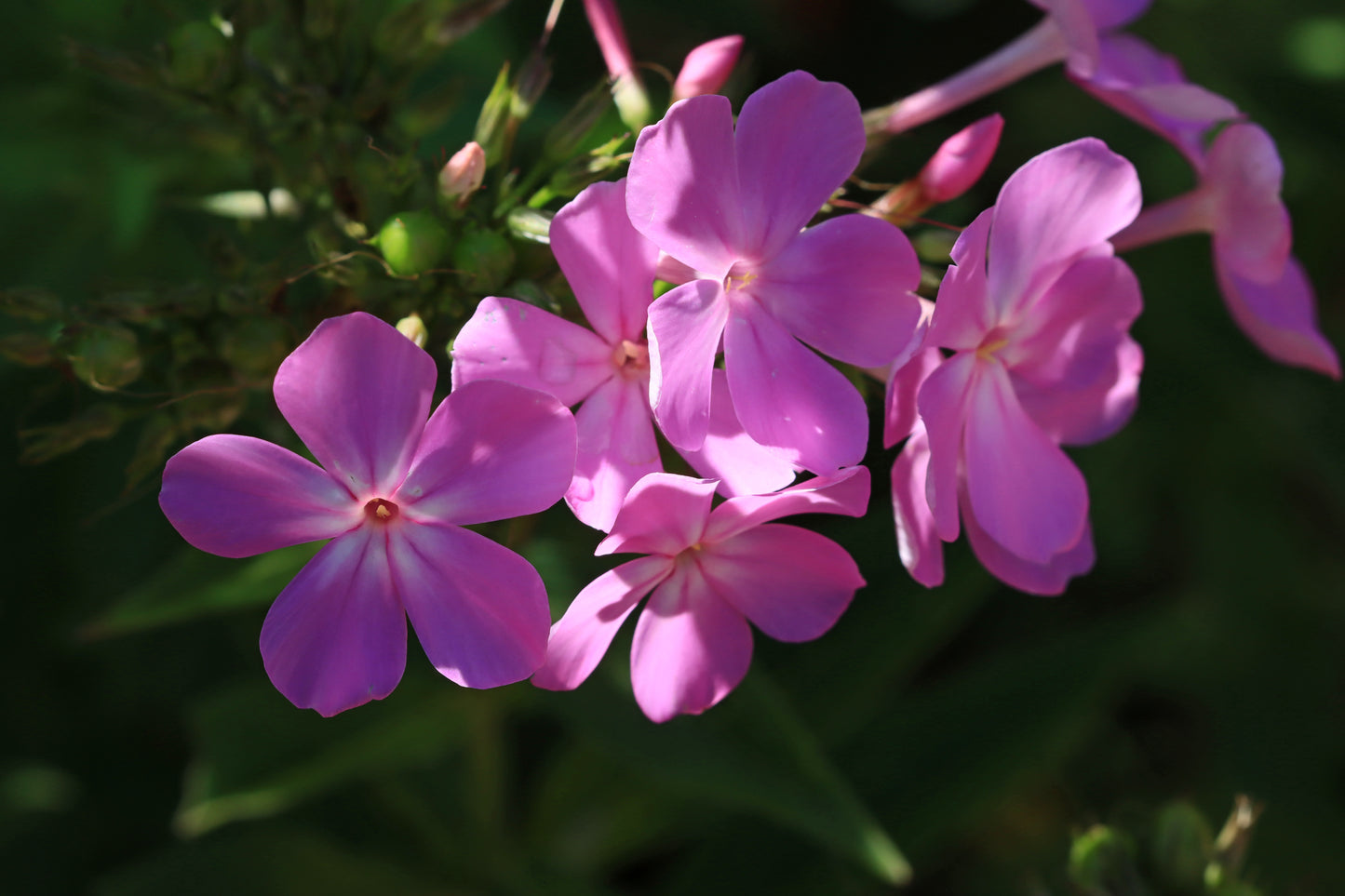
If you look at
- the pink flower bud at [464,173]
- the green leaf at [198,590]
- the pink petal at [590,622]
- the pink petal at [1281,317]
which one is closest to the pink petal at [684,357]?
the pink petal at [590,622]

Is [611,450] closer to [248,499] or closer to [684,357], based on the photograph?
[684,357]

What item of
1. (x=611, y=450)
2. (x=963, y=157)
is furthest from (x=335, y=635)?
(x=963, y=157)

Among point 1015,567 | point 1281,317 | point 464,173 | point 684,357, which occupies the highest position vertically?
point 464,173

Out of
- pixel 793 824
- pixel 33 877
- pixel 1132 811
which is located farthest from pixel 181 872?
pixel 1132 811

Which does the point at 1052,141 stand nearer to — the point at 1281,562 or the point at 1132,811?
the point at 1281,562

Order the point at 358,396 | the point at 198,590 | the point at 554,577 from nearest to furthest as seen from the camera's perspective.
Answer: the point at 358,396
the point at 198,590
the point at 554,577

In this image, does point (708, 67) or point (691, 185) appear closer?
point (691, 185)
